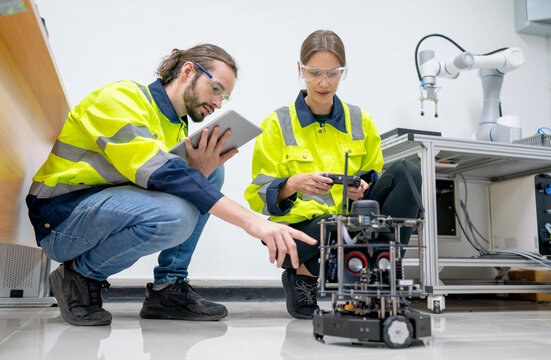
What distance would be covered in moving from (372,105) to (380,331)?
7.09ft

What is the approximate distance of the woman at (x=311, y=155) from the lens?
1612 mm

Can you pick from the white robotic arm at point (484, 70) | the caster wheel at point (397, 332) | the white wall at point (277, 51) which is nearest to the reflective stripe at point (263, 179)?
the caster wheel at point (397, 332)

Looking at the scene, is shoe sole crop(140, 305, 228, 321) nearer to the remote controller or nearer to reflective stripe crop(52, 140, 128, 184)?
reflective stripe crop(52, 140, 128, 184)

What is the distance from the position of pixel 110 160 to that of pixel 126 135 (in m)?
0.09

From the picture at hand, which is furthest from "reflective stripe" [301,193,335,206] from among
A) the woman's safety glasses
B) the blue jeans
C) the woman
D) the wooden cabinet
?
the wooden cabinet

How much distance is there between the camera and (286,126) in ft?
5.69

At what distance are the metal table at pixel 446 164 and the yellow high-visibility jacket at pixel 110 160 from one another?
3.52 feet

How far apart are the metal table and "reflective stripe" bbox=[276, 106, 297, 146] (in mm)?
599

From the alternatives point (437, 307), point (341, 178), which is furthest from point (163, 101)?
point (437, 307)

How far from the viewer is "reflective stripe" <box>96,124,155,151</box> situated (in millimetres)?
1170

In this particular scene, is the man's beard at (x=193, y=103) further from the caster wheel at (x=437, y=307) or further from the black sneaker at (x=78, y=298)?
the caster wheel at (x=437, y=307)

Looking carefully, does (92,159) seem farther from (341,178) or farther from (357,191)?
(357,191)

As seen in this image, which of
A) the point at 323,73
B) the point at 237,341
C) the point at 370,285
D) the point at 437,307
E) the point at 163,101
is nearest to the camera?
the point at 370,285

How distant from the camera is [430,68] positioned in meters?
2.73
